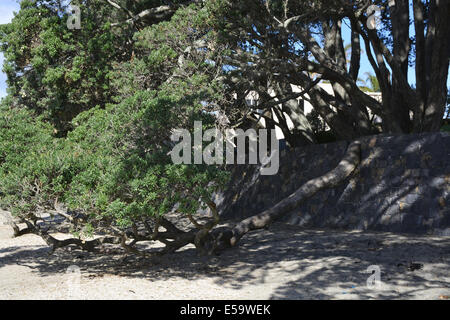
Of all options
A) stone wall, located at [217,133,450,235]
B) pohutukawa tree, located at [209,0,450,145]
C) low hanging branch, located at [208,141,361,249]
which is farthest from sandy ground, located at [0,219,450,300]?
pohutukawa tree, located at [209,0,450,145]

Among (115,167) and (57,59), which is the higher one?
(57,59)

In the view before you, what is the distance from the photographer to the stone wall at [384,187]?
9.27m

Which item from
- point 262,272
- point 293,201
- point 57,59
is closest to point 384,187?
point 293,201

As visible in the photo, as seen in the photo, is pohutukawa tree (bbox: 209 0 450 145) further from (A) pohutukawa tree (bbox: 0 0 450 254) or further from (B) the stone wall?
(B) the stone wall

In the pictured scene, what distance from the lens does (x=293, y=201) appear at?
9.77 m

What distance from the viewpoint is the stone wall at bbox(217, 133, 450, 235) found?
9266 millimetres

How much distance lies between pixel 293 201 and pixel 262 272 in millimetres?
2703

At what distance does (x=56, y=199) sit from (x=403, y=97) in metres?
8.73

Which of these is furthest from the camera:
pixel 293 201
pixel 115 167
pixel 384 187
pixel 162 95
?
pixel 384 187

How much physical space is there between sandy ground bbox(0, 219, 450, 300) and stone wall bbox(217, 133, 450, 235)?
28.1 inches

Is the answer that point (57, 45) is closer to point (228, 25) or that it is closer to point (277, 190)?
point (228, 25)

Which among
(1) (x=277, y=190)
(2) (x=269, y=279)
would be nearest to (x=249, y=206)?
(1) (x=277, y=190)

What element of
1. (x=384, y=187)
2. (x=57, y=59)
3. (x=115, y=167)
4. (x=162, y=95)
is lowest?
(x=384, y=187)

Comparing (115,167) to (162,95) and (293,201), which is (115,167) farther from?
(293,201)
